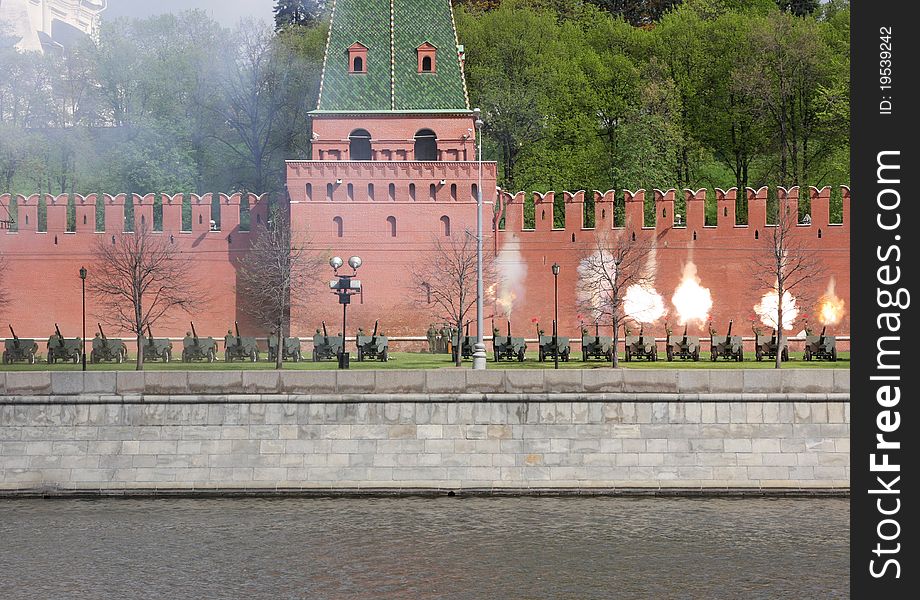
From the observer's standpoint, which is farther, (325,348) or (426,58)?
(426,58)

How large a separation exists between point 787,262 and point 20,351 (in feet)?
74.2

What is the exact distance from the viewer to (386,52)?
4616cm

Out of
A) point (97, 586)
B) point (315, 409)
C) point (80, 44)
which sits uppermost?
point (80, 44)

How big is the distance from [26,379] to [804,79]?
40371 mm

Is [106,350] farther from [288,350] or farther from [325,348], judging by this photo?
[325,348]

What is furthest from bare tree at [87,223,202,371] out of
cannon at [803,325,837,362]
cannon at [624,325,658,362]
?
cannon at [803,325,837,362]

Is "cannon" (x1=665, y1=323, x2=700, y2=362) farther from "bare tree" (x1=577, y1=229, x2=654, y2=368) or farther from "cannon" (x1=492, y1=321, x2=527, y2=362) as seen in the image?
"bare tree" (x1=577, y1=229, x2=654, y2=368)

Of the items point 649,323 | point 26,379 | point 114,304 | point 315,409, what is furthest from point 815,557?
point 114,304

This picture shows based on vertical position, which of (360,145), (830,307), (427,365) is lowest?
(427,365)

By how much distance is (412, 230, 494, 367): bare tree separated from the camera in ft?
138

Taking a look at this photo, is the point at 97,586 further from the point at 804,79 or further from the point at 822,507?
the point at 804,79

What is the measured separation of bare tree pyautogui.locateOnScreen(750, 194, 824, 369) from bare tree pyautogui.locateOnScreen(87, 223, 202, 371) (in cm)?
1744

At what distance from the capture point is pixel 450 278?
139 ft

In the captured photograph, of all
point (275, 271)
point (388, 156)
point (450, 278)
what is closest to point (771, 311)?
point (450, 278)
